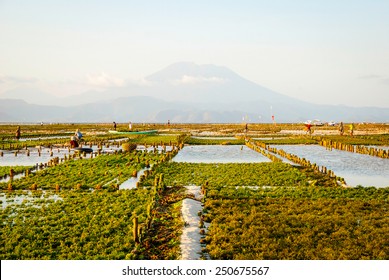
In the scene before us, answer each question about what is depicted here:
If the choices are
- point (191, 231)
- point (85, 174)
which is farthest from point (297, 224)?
point (85, 174)

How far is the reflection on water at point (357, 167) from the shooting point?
29.0 metres

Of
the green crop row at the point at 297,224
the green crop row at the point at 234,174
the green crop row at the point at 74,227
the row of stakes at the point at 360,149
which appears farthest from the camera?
the row of stakes at the point at 360,149

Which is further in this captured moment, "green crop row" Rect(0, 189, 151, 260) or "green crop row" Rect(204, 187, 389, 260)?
"green crop row" Rect(0, 189, 151, 260)

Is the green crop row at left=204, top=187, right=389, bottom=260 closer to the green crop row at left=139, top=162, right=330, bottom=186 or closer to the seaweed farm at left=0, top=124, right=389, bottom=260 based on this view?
the seaweed farm at left=0, top=124, right=389, bottom=260

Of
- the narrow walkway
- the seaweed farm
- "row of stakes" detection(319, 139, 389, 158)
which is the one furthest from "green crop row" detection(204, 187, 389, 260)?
"row of stakes" detection(319, 139, 389, 158)

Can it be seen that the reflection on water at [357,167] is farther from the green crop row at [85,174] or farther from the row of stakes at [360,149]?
the green crop row at [85,174]

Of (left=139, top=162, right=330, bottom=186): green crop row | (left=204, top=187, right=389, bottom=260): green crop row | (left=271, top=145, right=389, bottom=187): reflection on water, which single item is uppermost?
(left=271, top=145, right=389, bottom=187): reflection on water

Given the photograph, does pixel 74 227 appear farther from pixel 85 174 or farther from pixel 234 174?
pixel 234 174

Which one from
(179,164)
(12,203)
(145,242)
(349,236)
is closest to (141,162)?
(179,164)

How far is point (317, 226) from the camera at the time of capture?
16203 millimetres

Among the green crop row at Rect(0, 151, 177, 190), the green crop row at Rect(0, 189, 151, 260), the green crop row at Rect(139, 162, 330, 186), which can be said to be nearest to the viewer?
the green crop row at Rect(0, 189, 151, 260)

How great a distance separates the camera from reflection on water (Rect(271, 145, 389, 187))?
29.0 meters

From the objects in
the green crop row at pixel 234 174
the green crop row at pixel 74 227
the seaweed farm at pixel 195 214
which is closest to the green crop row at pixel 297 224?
the seaweed farm at pixel 195 214

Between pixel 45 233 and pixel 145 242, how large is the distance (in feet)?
15.0
